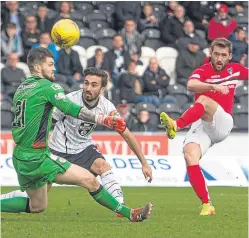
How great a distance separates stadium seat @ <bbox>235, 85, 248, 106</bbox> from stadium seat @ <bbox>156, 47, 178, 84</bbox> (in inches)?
60.1

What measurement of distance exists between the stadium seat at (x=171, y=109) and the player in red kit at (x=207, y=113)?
7939mm

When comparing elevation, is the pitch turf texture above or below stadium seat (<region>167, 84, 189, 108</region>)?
below

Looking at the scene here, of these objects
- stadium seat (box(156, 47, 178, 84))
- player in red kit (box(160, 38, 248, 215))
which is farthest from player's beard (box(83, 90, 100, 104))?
stadium seat (box(156, 47, 178, 84))

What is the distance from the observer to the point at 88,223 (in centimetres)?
1041

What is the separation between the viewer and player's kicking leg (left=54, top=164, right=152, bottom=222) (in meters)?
9.93

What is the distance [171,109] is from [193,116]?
872 cm

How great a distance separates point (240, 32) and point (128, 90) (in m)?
3.43

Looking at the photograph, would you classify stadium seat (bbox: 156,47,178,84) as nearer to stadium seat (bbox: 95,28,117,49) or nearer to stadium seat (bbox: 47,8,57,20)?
stadium seat (bbox: 95,28,117,49)

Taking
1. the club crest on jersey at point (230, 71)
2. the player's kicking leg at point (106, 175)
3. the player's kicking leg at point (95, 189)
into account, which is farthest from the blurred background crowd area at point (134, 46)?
the player's kicking leg at point (95, 189)

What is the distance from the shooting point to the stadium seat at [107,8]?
22.8 meters

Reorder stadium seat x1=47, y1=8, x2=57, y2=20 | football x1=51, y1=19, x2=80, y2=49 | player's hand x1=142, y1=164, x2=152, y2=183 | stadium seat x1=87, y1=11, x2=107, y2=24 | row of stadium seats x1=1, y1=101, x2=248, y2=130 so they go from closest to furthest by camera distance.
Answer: player's hand x1=142, y1=164, x2=152, y2=183
football x1=51, y1=19, x2=80, y2=49
row of stadium seats x1=1, y1=101, x2=248, y2=130
stadium seat x1=47, y1=8, x2=57, y2=20
stadium seat x1=87, y1=11, x2=107, y2=24

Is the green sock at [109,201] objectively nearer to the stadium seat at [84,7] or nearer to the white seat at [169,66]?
the white seat at [169,66]

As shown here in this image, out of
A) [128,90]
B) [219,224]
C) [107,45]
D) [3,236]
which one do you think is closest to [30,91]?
[3,236]

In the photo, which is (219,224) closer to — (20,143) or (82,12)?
(20,143)
